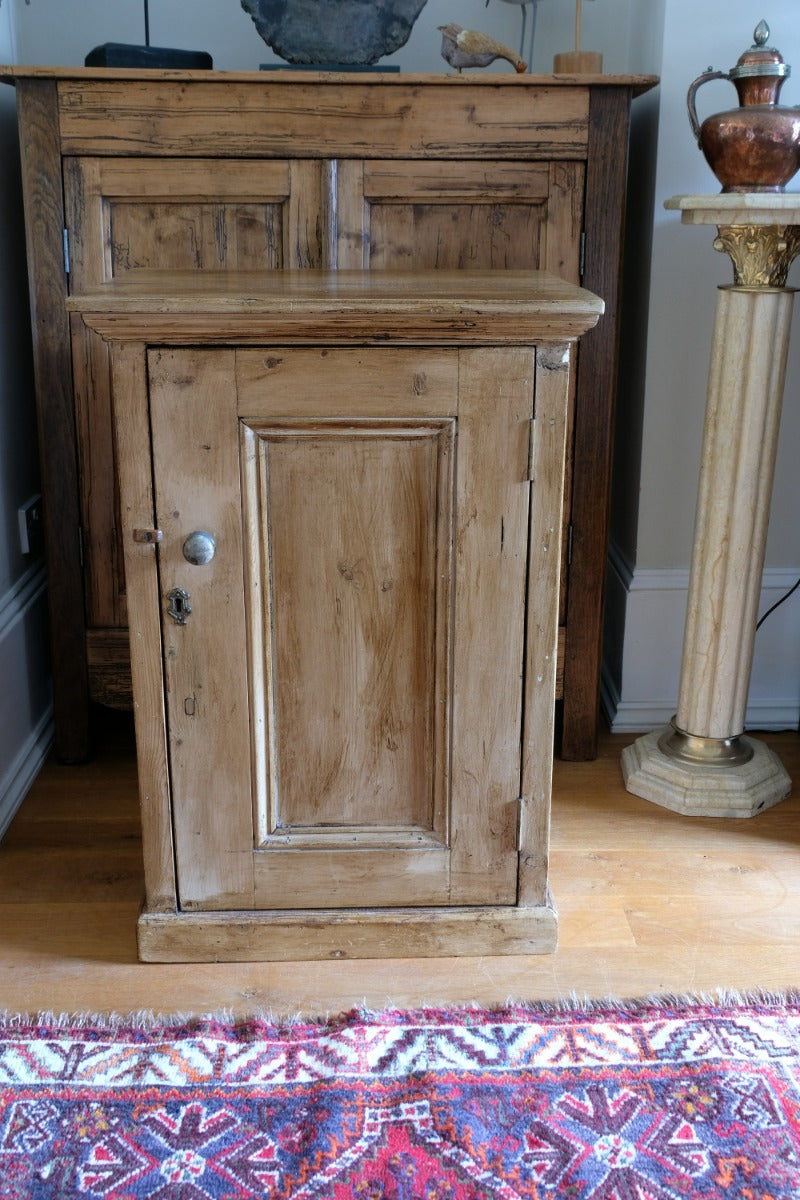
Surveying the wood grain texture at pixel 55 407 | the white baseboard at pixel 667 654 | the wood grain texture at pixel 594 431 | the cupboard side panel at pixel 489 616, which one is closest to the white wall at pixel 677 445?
the white baseboard at pixel 667 654

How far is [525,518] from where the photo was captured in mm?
1569

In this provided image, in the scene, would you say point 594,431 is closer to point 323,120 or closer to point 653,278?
point 653,278

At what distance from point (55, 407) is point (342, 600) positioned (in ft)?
2.92

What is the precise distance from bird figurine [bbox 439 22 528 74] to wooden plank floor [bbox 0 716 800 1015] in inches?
54.4

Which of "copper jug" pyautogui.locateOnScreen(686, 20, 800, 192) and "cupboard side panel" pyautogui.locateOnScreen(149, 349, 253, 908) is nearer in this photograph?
"cupboard side panel" pyautogui.locateOnScreen(149, 349, 253, 908)

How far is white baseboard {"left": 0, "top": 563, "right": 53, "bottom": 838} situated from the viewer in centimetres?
219

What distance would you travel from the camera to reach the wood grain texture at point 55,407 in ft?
6.79

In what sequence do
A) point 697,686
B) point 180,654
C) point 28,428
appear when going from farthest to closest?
point 28,428 < point 697,686 < point 180,654

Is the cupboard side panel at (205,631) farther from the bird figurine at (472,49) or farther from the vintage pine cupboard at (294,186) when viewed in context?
the bird figurine at (472,49)

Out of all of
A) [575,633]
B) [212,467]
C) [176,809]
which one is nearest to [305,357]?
[212,467]

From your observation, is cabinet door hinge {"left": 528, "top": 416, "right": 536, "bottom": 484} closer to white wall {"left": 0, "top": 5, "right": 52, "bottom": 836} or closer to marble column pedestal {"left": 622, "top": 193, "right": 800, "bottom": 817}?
marble column pedestal {"left": 622, "top": 193, "right": 800, "bottom": 817}

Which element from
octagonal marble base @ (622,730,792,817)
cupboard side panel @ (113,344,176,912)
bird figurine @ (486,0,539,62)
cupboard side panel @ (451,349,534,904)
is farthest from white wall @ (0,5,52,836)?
octagonal marble base @ (622,730,792,817)

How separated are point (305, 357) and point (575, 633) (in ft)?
3.37

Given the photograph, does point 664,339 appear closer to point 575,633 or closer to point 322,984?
→ point 575,633
